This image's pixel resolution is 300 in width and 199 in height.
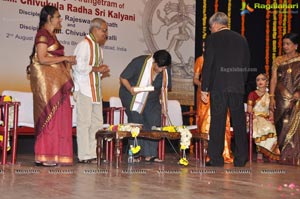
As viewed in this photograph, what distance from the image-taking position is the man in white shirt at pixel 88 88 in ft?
16.8

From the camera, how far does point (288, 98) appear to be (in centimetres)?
606

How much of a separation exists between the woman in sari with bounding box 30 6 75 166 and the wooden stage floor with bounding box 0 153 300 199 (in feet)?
0.62

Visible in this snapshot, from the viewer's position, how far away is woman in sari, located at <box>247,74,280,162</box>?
6.36 metres

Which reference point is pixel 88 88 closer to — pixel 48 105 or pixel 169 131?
pixel 48 105

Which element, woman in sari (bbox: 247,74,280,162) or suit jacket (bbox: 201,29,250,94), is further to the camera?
woman in sari (bbox: 247,74,280,162)

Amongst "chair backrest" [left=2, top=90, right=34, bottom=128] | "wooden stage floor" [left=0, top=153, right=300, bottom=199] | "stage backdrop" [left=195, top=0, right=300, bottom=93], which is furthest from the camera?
"stage backdrop" [left=195, top=0, right=300, bottom=93]

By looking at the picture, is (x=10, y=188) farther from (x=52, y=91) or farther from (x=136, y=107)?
(x=136, y=107)

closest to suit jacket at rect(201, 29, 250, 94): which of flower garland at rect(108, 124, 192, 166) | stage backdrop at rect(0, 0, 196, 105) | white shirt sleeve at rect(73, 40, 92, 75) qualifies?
flower garland at rect(108, 124, 192, 166)

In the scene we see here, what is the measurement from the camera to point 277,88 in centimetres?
613

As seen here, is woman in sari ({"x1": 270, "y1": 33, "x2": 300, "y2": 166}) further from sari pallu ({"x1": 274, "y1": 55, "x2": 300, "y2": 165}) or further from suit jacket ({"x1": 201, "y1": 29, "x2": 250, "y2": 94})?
suit jacket ({"x1": 201, "y1": 29, "x2": 250, "y2": 94})

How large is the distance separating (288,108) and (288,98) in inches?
4.3

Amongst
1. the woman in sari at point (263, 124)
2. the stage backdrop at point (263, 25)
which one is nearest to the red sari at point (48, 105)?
the woman in sari at point (263, 124)

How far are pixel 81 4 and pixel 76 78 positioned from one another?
191 cm

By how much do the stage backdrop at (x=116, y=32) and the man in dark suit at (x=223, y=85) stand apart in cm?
224
